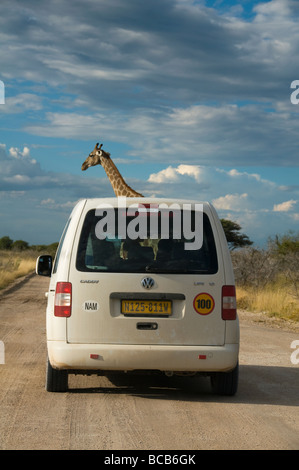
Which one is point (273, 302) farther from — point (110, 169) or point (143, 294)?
point (143, 294)

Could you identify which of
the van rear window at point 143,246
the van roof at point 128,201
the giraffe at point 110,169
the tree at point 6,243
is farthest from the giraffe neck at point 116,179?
the tree at point 6,243

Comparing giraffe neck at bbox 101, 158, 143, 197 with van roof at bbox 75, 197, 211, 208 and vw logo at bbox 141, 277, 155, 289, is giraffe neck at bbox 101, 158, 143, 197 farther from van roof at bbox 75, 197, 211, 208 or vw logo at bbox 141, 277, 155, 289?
vw logo at bbox 141, 277, 155, 289

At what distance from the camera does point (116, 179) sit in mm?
23984

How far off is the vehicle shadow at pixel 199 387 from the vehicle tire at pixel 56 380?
19 centimetres

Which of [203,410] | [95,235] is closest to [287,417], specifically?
[203,410]

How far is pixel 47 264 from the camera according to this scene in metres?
8.96

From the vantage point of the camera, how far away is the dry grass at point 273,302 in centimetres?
1914

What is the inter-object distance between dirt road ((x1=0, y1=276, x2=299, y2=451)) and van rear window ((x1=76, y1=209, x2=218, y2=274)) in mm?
1350

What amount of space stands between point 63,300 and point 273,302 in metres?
13.7

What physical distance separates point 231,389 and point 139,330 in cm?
129

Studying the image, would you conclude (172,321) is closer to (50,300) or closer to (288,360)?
(50,300)

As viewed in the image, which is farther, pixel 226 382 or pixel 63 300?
pixel 226 382

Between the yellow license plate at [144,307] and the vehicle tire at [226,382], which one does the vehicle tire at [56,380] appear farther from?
the vehicle tire at [226,382]

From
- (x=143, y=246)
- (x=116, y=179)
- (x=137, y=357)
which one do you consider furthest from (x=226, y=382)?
(x=116, y=179)
